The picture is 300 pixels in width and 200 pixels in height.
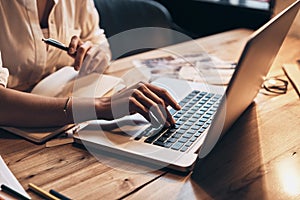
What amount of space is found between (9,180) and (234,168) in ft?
1.47

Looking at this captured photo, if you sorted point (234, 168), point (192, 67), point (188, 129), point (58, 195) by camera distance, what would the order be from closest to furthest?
1. point (58, 195)
2. point (234, 168)
3. point (188, 129)
4. point (192, 67)

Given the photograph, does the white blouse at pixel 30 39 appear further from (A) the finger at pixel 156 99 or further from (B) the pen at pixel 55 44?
(A) the finger at pixel 156 99

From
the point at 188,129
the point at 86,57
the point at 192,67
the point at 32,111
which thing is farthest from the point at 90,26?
the point at 188,129

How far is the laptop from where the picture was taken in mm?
858

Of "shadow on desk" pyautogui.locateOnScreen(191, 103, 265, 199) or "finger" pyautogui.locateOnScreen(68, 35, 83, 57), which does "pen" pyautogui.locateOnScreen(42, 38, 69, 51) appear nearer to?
"finger" pyautogui.locateOnScreen(68, 35, 83, 57)

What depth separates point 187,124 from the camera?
1066 millimetres

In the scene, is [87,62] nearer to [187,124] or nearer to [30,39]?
[30,39]

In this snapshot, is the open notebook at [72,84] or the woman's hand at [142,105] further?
the open notebook at [72,84]

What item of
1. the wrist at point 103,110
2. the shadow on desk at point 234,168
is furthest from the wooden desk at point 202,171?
the wrist at point 103,110

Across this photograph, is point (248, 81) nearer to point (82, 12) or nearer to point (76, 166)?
point (76, 166)

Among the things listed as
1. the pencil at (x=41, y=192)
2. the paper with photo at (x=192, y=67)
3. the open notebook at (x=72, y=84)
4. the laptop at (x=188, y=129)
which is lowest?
the paper with photo at (x=192, y=67)

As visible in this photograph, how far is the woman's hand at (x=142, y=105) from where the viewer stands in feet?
3.42

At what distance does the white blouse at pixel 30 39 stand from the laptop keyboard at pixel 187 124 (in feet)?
1.38

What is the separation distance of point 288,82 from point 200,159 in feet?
1.93
